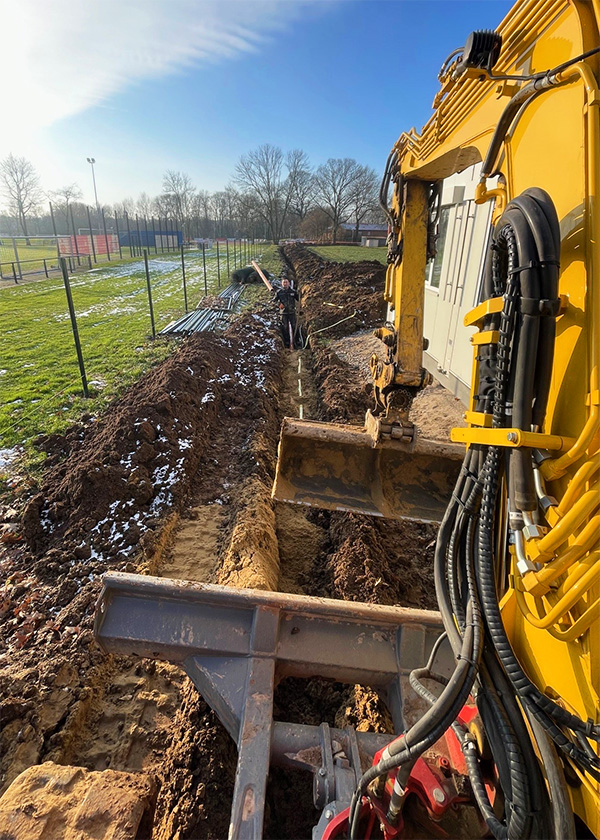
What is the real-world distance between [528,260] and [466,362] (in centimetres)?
839

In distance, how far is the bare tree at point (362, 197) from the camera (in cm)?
6969

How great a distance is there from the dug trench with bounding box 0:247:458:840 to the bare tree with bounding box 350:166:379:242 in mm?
68012

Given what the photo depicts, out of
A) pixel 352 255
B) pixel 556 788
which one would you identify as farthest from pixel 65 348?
pixel 352 255

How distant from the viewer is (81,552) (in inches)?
177

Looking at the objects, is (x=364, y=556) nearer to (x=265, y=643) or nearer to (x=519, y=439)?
(x=265, y=643)

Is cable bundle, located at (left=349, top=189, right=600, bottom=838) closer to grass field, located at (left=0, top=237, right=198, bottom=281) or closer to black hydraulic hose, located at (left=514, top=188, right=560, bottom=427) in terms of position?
black hydraulic hose, located at (left=514, top=188, right=560, bottom=427)

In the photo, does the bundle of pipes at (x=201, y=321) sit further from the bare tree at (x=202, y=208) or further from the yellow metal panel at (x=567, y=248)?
the bare tree at (x=202, y=208)

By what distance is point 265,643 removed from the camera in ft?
8.55

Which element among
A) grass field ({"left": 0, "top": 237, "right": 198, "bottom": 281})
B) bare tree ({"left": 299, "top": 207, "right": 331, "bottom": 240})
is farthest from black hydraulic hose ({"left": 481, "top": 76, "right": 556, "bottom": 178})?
bare tree ({"left": 299, "top": 207, "right": 331, "bottom": 240})

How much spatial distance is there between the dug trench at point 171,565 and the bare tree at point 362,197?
6801cm

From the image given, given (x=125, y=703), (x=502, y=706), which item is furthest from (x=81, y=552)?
(x=502, y=706)

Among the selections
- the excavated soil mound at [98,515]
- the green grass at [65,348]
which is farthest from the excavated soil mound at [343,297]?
the excavated soil mound at [98,515]

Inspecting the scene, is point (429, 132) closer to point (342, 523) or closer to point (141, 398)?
point (342, 523)

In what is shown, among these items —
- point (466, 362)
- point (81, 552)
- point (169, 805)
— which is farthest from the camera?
point (466, 362)
